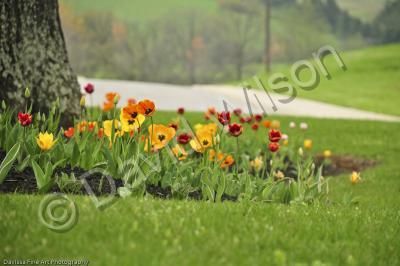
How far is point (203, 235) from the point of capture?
448 centimetres

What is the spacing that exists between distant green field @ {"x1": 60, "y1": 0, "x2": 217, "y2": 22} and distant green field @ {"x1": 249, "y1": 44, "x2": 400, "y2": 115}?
50217 mm

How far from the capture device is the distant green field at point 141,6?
97312 millimetres

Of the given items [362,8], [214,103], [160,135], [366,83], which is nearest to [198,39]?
[366,83]

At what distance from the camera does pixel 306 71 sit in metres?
46.7

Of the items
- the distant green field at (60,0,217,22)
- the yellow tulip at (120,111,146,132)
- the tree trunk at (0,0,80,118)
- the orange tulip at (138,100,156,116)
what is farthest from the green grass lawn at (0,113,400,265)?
the distant green field at (60,0,217,22)

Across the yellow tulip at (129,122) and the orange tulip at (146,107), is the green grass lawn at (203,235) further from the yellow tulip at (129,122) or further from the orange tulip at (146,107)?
the yellow tulip at (129,122)

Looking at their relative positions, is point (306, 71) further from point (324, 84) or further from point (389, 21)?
point (389, 21)

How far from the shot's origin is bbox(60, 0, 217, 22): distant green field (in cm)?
9731

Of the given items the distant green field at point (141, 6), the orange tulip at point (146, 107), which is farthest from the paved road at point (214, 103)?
the distant green field at point (141, 6)

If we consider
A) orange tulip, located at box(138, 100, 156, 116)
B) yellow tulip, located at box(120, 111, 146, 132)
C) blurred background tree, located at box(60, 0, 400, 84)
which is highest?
blurred background tree, located at box(60, 0, 400, 84)

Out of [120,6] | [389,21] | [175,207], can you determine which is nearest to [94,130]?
[175,207]

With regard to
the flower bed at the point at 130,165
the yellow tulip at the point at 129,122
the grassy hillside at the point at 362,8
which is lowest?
the flower bed at the point at 130,165

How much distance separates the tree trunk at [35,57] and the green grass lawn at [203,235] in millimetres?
3357

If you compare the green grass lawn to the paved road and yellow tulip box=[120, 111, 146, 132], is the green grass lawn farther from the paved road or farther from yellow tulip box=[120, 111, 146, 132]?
the paved road
